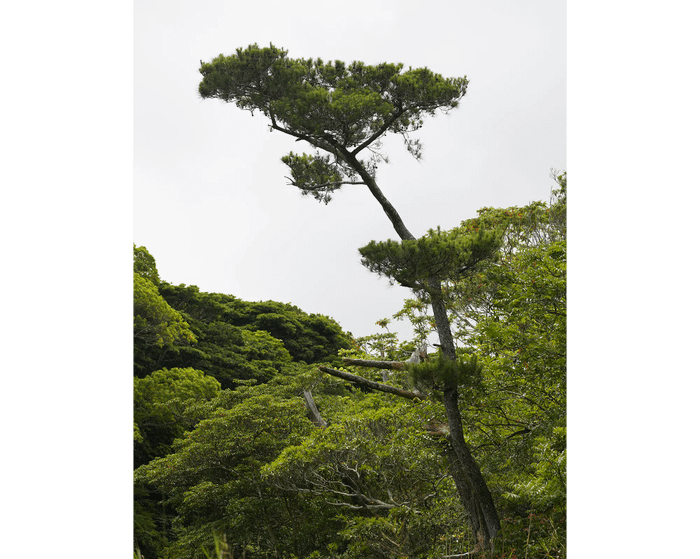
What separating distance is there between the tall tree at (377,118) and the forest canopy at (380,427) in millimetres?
70

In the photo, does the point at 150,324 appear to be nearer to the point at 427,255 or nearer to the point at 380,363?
the point at 380,363

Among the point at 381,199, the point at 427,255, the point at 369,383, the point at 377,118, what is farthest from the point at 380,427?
the point at 377,118

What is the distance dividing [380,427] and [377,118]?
3.53 meters

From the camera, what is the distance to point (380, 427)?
605 cm

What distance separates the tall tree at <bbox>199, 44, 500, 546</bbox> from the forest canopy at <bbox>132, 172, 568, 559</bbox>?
0.07m

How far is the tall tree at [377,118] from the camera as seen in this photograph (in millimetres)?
4430

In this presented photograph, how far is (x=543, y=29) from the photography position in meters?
5.18

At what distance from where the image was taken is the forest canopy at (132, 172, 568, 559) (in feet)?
12.9

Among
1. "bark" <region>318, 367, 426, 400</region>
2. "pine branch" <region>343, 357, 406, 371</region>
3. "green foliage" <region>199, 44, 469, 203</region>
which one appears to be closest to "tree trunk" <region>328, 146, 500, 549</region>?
"pine branch" <region>343, 357, 406, 371</region>

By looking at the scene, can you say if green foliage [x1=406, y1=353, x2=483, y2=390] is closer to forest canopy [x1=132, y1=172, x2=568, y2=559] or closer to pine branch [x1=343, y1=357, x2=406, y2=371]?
forest canopy [x1=132, y1=172, x2=568, y2=559]
